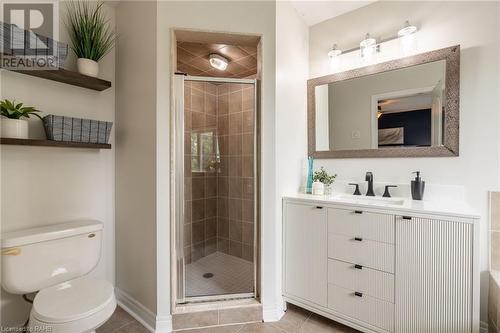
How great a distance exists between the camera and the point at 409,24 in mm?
1724

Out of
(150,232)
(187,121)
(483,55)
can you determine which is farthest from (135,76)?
(483,55)

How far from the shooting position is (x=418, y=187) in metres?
1.63

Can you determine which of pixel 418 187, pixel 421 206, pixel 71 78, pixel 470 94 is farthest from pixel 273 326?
pixel 71 78

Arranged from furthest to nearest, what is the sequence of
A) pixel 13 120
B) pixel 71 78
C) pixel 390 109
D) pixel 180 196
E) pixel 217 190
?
pixel 217 190 < pixel 390 109 < pixel 180 196 < pixel 71 78 < pixel 13 120

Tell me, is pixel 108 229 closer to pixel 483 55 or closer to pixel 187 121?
pixel 187 121

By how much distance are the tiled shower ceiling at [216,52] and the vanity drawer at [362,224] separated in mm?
1565

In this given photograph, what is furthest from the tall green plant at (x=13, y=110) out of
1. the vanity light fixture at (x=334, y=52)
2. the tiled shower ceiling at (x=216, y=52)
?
the vanity light fixture at (x=334, y=52)

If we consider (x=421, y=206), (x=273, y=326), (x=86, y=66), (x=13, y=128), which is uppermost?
(x=86, y=66)

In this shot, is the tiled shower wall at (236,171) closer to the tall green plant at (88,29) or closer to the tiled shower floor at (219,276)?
the tiled shower floor at (219,276)

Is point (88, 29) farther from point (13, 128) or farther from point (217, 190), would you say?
point (217, 190)

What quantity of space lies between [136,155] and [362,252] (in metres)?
1.74

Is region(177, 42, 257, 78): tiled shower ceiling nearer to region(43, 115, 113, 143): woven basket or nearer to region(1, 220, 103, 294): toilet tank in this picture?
region(43, 115, 113, 143): woven basket

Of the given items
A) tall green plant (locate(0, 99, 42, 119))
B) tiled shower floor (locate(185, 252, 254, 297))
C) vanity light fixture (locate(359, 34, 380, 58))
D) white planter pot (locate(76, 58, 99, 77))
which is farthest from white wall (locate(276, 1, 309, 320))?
tall green plant (locate(0, 99, 42, 119))

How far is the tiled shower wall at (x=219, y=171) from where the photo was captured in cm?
184
